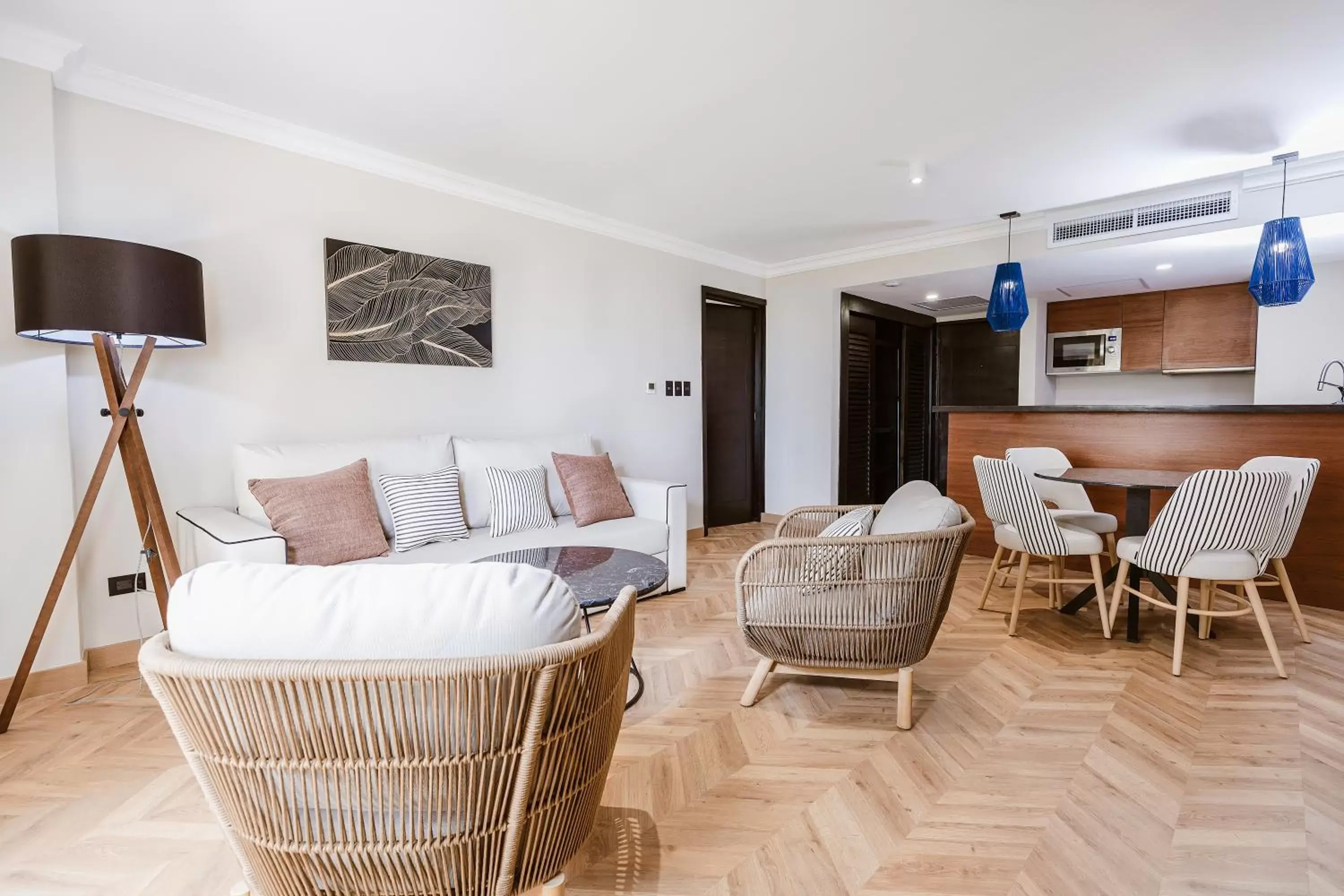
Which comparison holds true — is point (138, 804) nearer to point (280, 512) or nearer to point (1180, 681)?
point (280, 512)

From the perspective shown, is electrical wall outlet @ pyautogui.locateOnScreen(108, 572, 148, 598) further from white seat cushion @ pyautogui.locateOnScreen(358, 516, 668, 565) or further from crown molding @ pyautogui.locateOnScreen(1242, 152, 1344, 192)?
crown molding @ pyautogui.locateOnScreen(1242, 152, 1344, 192)

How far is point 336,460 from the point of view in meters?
3.08

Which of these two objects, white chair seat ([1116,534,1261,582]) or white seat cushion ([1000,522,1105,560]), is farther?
white seat cushion ([1000,522,1105,560])

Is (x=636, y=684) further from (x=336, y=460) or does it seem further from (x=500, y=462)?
(x=336, y=460)

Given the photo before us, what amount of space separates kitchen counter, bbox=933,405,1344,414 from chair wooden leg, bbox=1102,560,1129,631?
1.17 meters

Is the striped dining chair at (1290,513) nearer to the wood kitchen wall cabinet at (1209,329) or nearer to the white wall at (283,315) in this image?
the wood kitchen wall cabinet at (1209,329)

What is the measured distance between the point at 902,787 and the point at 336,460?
8.86 feet

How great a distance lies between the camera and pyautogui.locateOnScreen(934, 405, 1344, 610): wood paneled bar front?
3.45 metres

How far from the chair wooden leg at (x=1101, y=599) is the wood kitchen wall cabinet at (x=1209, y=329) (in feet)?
11.0

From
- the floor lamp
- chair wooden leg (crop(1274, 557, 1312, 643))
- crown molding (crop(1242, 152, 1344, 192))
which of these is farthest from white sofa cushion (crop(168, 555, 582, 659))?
crown molding (crop(1242, 152, 1344, 192))

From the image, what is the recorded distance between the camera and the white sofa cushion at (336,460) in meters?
2.88

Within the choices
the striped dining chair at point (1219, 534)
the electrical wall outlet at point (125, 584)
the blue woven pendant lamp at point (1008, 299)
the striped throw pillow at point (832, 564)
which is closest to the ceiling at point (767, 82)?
the blue woven pendant lamp at point (1008, 299)

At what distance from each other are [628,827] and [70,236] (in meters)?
2.56

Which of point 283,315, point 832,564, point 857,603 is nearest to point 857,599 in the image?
point 857,603
